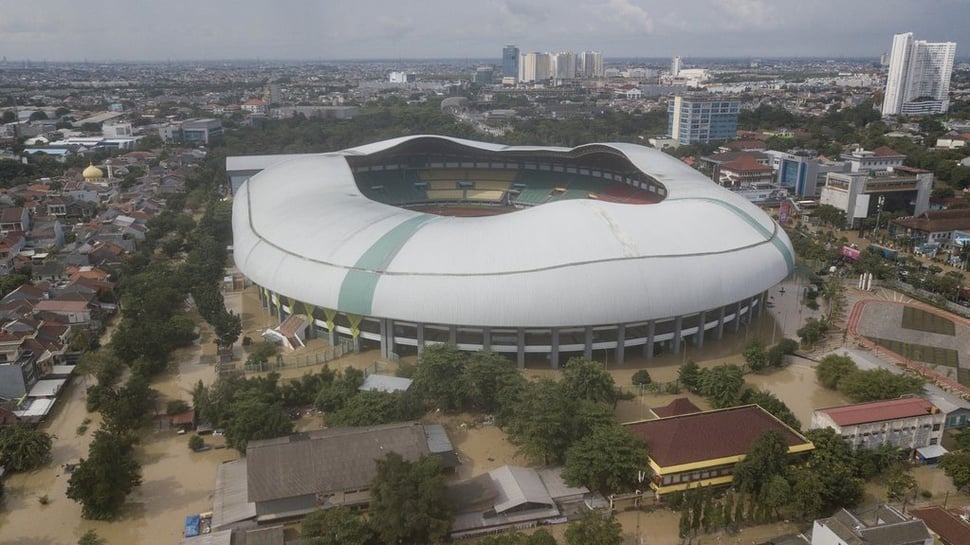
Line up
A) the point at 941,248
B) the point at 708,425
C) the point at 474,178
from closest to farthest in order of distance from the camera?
1. the point at 708,425
2. the point at 941,248
3. the point at 474,178

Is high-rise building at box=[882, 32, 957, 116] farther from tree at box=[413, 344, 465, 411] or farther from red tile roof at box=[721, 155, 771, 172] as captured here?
tree at box=[413, 344, 465, 411]

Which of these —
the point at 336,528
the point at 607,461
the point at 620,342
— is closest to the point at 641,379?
the point at 620,342

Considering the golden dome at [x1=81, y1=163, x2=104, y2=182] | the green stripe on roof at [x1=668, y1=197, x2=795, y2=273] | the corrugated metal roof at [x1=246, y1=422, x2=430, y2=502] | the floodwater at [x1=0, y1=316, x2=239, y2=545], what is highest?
the green stripe on roof at [x1=668, y1=197, x2=795, y2=273]

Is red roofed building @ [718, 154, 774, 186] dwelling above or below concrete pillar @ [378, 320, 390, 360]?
above

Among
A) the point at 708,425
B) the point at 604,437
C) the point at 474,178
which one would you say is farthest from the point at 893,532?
the point at 474,178

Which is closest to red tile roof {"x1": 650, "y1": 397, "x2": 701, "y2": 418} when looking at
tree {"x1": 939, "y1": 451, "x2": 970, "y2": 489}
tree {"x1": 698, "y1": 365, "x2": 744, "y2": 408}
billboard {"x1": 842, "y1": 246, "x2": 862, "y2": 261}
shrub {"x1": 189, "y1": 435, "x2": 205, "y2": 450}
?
tree {"x1": 698, "y1": 365, "x2": 744, "y2": 408}

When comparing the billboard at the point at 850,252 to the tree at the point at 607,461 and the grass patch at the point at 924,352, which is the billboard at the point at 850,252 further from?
the tree at the point at 607,461

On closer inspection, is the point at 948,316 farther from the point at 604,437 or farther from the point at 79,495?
the point at 79,495

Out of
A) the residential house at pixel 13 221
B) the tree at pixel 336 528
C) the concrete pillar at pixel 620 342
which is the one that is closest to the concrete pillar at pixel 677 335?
the concrete pillar at pixel 620 342

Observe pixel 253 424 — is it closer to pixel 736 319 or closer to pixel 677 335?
pixel 677 335
